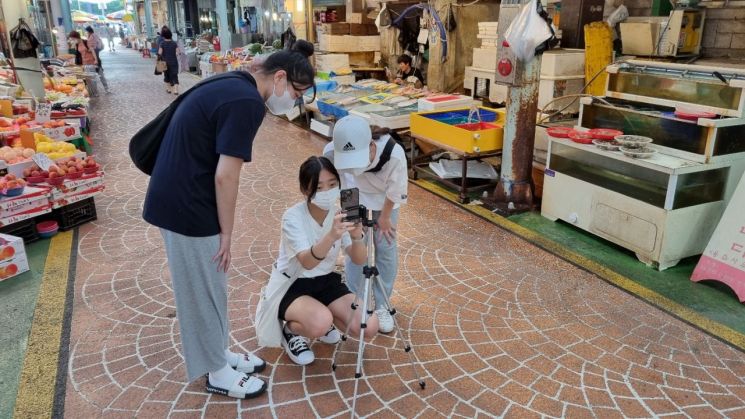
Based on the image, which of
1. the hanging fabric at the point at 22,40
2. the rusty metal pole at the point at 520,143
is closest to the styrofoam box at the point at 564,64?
the rusty metal pole at the point at 520,143

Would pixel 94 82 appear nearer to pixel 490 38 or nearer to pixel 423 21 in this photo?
pixel 423 21

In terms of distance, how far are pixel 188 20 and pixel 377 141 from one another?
3824 centimetres

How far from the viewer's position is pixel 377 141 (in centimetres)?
327

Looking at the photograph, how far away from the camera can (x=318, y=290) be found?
3418 mm

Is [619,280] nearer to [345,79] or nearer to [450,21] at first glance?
[450,21]

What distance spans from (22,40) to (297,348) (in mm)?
8483

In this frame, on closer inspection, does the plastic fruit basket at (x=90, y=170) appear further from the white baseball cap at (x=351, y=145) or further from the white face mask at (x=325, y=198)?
the white baseball cap at (x=351, y=145)

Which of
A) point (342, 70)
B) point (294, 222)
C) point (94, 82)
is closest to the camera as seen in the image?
point (294, 222)

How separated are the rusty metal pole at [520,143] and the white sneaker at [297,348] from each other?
11.3 feet

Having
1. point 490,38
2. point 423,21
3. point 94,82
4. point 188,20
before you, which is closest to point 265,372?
point 490,38

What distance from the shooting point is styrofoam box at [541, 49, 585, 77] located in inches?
274

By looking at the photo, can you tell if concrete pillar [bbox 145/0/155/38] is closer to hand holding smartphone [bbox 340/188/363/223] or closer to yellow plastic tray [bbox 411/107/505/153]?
yellow plastic tray [bbox 411/107/505/153]

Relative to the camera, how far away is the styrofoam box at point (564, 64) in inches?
274

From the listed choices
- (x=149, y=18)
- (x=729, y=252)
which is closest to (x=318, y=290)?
(x=729, y=252)
